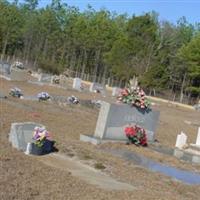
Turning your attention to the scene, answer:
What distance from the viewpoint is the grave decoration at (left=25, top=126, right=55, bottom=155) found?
12.8 m

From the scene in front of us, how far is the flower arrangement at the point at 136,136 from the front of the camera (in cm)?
1794

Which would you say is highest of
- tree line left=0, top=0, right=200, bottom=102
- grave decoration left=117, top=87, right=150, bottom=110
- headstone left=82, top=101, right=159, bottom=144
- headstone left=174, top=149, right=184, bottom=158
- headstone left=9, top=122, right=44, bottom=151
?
tree line left=0, top=0, right=200, bottom=102

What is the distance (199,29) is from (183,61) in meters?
21.0

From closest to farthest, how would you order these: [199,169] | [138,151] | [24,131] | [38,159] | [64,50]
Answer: [38,159]
[24,131]
[199,169]
[138,151]
[64,50]

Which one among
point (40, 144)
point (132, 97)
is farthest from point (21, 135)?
point (132, 97)

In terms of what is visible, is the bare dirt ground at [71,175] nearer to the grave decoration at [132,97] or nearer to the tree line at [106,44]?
the grave decoration at [132,97]

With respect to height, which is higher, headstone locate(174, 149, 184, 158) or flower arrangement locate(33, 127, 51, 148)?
flower arrangement locate(33, 127, 51, 148)

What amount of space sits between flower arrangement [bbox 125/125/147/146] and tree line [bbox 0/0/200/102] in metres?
62.6

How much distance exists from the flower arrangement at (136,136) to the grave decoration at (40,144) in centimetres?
478

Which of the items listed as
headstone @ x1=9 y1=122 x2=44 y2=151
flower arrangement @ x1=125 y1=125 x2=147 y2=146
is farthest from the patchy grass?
flower arrangement @ x1=125 y1=125 x2=147 y2=146

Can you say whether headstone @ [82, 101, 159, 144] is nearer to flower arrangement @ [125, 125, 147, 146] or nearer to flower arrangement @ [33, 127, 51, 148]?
flower arrangement @ [125, 125, 147, 146]

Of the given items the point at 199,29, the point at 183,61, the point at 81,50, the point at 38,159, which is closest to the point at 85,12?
the point at 81,50

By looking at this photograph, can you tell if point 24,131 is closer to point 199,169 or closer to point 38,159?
point 38,159

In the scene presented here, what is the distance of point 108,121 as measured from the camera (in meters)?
18.0
